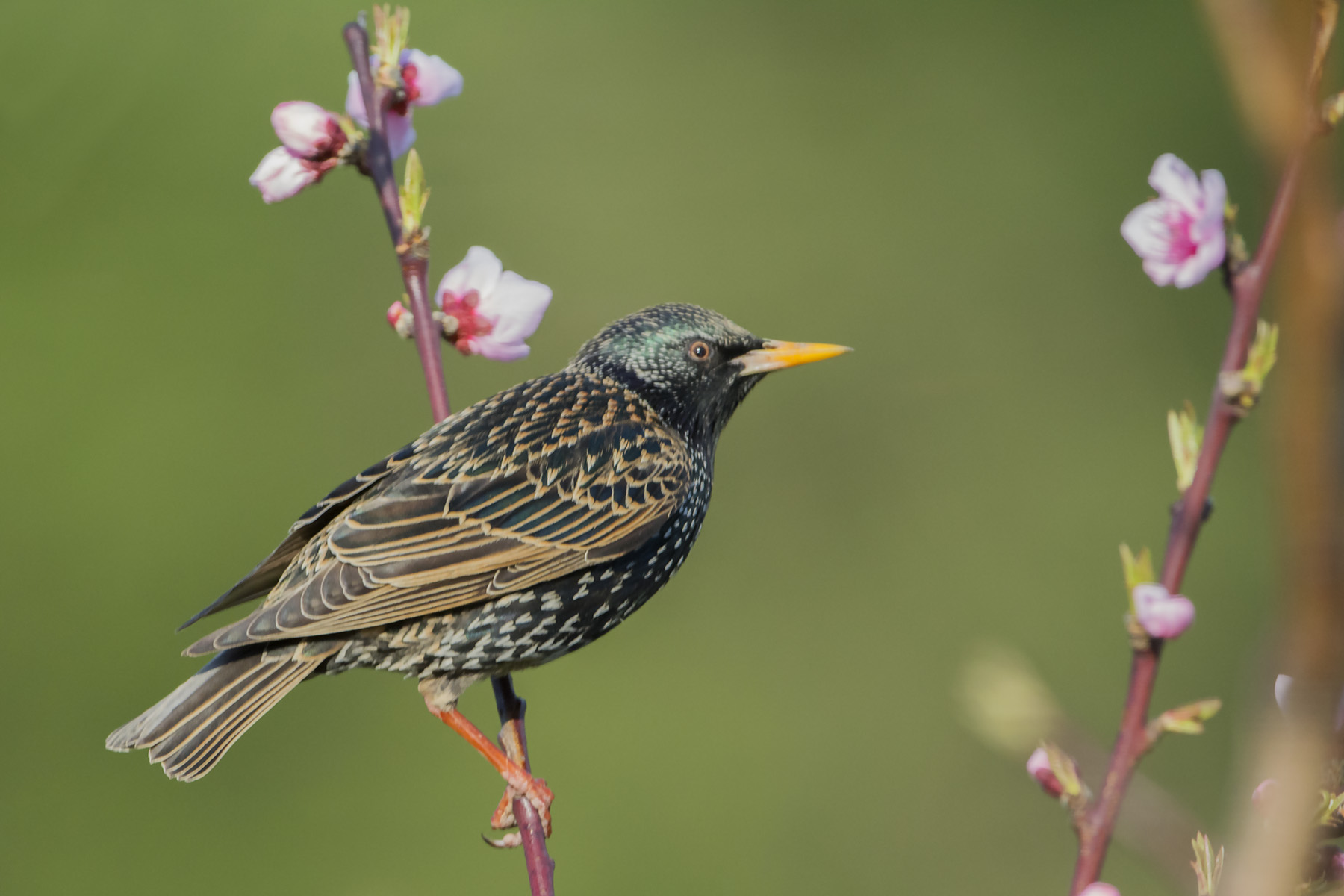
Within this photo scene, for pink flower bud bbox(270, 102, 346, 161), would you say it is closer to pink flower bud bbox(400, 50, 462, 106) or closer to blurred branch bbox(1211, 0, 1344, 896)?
pink flower bud bbox(400, 50, 462, 106)

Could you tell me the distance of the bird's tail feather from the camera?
281 cm

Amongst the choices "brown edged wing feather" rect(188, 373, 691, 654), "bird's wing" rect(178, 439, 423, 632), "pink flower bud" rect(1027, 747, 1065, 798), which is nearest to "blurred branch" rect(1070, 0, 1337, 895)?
"pink flower bud" rect(1027, 747, 1065, 798)

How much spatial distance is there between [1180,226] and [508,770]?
189 cm

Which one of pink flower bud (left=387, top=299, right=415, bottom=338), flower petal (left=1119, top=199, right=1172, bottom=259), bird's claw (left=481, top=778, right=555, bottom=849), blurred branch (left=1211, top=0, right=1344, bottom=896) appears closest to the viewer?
blurred branch (left=1211, top=0, right=1344, bottom=896)

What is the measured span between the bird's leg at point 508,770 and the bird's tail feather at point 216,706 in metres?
0.32

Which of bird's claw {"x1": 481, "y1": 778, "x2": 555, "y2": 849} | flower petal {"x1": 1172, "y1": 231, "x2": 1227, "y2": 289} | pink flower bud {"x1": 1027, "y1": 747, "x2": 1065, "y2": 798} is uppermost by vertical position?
flower petal {"x1": 1172, "y1": 231, "x2": 1227, "y2": 289}

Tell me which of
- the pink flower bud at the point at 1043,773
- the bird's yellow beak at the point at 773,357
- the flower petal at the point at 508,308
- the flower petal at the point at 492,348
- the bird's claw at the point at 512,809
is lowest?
the bird's claw at the point at 512,809

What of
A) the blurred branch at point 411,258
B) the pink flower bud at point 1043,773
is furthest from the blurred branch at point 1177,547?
the blurred branch at point 411,258

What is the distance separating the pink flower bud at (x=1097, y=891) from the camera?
130cm

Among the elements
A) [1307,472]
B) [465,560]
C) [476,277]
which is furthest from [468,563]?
[1307,472]

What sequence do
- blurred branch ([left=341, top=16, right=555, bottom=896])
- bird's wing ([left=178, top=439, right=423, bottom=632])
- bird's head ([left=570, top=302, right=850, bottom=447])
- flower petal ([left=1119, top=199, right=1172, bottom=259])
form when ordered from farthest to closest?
bird's head ([left=570, top=302, right=850, bottom=447]), bird's wing ([left=178, top=439, right=423, bottom=632]), blurred branch ([left=341, top=16, right=555, bottom=896]), flower petal ([left=1119, top=199, right=1172, bottom=259])

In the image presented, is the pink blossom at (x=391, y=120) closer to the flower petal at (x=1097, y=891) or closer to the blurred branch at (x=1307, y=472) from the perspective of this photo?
the flower petal at (x=1097, y=891)

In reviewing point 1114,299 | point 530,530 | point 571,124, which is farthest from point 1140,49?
point 530,530

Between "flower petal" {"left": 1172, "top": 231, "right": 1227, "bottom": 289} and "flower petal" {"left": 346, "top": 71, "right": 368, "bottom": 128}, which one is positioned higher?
"flower petal" {"left": 346, "top": 71, "right": 368, "bottom": 128}
